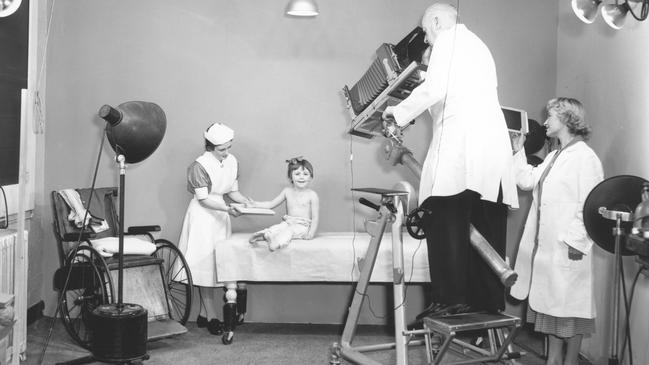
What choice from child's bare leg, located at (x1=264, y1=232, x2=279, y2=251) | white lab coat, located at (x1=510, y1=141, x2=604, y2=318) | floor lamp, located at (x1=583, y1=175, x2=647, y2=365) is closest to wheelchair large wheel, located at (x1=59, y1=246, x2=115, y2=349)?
child's bare leg, located at (x1=264, y1=232, x2=279, y2=251)

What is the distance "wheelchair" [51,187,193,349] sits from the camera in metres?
4.49

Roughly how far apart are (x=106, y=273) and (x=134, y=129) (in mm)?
854

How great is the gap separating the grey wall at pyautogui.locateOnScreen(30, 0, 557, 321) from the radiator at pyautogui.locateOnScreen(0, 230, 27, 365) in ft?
3.88

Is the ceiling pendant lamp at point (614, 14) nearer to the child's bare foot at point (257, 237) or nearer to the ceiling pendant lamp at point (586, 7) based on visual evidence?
the ceiling pendant lamp at point (586, 7)

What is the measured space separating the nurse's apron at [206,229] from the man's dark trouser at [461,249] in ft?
5.59

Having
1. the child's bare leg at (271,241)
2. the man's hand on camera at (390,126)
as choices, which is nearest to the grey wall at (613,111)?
the man's hand on camera at (390,126)

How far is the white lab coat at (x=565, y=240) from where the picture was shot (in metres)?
4.04

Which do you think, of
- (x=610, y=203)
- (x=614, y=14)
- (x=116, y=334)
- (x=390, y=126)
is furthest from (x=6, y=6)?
(x=610, y=203)

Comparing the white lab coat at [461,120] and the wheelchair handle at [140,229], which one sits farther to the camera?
the wheelchair handle at [140,229]

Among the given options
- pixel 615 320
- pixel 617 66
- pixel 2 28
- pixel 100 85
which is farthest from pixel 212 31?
pixel 615 320

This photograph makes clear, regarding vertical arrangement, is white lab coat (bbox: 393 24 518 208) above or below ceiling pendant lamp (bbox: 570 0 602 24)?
below

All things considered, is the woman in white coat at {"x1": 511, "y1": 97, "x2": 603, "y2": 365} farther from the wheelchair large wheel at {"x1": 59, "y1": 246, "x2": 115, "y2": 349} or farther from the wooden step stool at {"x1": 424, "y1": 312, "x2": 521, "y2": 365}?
the wheelchair large wheel at {"x1": 59, "y1": 246, "x2": 115, "y2": 349}

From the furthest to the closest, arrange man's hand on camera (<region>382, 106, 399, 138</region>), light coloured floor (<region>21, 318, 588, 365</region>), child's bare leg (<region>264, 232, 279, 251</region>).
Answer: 1. child's bare leg (<region>264, 232, 279, 251</region>)
2. light coloured floor (<region>21, 318, 588, 365</region>)
3. man's hand on camera (<region>382, 106, 399, 138</region>)

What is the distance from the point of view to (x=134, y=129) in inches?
164
